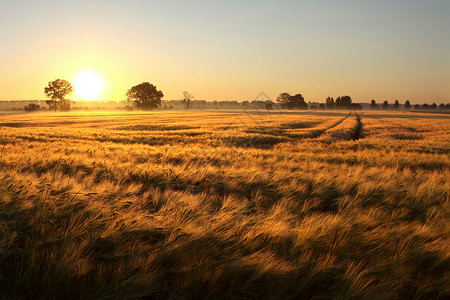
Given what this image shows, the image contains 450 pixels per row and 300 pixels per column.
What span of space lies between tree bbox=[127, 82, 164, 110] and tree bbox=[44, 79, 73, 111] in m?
25.0

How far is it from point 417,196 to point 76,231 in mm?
4780

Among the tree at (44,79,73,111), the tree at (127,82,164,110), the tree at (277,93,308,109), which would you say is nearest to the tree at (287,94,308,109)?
the tree at (277,93,308,109)

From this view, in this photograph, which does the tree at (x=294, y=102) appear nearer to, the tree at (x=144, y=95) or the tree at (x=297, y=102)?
the tree at (x=297, y=102)

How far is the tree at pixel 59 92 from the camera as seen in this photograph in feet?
357

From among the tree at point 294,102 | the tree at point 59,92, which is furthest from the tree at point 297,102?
the tree at point 59,92

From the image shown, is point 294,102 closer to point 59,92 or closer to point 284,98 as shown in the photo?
point 284,98

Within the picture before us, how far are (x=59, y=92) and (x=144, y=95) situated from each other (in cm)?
3443

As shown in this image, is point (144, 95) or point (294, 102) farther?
point (294, 102)

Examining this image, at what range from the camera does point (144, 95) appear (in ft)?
399

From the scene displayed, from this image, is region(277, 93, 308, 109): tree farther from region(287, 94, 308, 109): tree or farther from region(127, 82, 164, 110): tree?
region(127, 82, 164, 110): tree

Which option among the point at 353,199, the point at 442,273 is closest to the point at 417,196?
the point at 353,199

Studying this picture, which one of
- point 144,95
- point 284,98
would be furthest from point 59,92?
point 284,98

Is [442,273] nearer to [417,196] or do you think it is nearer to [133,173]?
[417,196]

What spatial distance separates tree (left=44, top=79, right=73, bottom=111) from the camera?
108875mm
